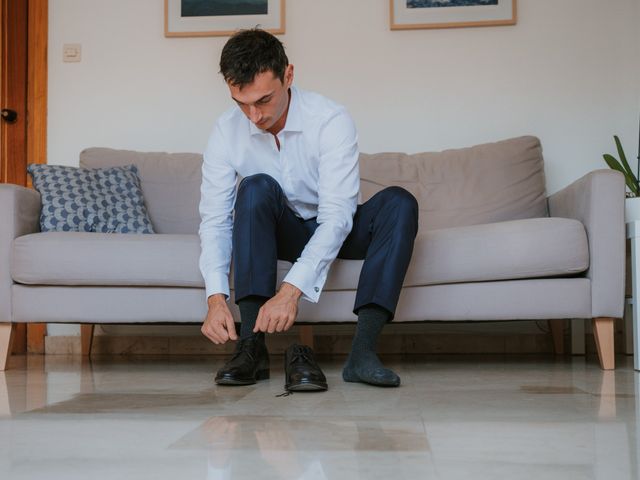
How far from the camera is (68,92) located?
336cm

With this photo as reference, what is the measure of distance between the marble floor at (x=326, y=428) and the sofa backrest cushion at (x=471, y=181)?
0.89m

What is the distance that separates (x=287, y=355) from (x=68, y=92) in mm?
2076

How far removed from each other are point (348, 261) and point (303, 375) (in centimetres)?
59

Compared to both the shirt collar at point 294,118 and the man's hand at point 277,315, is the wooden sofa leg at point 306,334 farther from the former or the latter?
the man's hand at point 277,315

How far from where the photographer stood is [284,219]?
201 cm

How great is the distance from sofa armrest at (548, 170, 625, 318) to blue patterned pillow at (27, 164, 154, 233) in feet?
5.04

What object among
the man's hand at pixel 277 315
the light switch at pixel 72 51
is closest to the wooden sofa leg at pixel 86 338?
the light switch at pixel 72 51

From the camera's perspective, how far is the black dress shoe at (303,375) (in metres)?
1.69

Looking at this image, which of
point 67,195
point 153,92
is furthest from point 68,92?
point 67,195

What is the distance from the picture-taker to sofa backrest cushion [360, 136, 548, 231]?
111 inches

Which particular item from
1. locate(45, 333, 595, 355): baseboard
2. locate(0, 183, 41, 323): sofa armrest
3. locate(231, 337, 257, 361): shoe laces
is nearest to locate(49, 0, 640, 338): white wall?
locate(45, 333, 595, 355): baseboard

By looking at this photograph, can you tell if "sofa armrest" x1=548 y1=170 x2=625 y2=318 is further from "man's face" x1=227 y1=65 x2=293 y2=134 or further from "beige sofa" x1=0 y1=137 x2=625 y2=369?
"man's face" x1=227 y1=65 x2=293 y2=134

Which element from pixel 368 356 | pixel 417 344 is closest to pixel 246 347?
pixel 368 356

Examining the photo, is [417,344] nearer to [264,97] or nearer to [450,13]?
[450,13]
